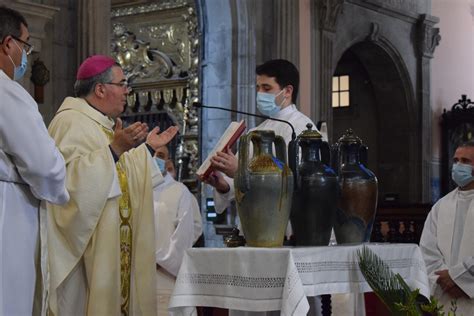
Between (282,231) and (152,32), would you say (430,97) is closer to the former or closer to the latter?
(152,32)

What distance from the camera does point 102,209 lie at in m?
4.93

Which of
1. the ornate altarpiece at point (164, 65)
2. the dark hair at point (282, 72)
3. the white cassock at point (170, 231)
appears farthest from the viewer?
the ornate altarpiece at point (164, 65)

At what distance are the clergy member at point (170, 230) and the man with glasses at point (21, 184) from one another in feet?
10.3

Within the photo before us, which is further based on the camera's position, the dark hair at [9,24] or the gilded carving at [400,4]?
the gilded carving at [400,4]

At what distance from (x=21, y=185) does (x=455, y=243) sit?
3.13 meters

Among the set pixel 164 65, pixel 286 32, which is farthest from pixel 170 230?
pixel 164 65

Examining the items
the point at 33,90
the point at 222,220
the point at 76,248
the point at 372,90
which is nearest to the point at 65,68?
the point at 33,90

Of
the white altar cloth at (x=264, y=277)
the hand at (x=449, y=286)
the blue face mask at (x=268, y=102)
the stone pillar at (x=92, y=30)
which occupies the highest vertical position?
the stone pillar at (x=92, y=30)

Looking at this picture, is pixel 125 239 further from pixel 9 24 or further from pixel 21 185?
pixel 9 24

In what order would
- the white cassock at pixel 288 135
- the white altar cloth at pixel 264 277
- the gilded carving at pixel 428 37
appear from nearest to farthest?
the white altar cloth at pixel 264 277, the white cassock at pixel 288 135, the gilded carving at pixel 428 37

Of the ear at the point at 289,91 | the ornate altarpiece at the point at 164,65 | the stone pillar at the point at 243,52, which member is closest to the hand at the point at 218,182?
the ear at the point at 289,91

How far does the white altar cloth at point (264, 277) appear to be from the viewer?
4.00 m

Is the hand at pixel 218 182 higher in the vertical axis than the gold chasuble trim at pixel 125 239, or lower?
higher

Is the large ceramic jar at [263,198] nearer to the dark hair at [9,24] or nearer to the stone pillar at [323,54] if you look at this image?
the dark hair at [9,24]
